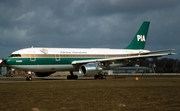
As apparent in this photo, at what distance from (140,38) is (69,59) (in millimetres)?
15941

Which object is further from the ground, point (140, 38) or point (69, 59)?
point (140, 38)

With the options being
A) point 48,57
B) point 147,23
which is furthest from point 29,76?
point 147,23

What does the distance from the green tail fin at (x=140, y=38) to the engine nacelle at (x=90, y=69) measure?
12.5m

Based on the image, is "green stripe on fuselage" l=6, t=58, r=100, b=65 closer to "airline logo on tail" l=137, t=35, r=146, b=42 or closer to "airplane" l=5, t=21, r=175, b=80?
"airplane" l=5, t=21, r=175, b=80

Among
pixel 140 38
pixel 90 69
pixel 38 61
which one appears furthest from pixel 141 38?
pixel 38 61

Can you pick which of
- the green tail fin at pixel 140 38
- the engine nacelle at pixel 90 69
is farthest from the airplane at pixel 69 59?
the green tail fin at pixel 140 38

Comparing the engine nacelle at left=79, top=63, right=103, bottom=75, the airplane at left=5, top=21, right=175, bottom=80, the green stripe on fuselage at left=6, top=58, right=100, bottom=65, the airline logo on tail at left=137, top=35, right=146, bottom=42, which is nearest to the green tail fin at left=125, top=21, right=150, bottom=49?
the airline logo on tail at left=137, top=35, right=146, bottom=42

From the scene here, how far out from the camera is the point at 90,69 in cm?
4359

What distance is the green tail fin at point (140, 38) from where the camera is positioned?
182 feet

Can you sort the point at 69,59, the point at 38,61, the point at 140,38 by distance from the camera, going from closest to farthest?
the point at 38,61 < the point at 69,59 < the point at 140,38

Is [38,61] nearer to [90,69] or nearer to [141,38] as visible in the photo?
[90,69]

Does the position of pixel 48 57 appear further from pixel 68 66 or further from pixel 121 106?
pixel 121 106

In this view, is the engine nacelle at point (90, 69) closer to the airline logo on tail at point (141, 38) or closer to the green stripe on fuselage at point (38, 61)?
the green stripe on fuselage at point (38, 61)

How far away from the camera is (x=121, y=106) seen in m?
15.6
